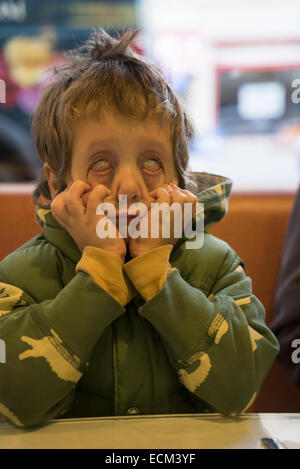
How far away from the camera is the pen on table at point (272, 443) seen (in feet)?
1.74

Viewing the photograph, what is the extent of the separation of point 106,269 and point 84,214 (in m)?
0.08

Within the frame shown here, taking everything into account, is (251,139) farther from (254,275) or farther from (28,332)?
(28,332)

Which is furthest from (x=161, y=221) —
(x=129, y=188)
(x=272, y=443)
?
(x=272, y=443)

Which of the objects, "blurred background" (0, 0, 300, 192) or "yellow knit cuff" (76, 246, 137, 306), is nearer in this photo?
"yellow knit cuff" (76, 246, 137, 306)

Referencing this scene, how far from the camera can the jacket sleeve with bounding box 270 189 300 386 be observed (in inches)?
38.5

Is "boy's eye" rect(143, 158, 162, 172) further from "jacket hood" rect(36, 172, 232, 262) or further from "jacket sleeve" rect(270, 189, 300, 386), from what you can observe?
"jacket sleeve" rect(270, 189, 300, 386)

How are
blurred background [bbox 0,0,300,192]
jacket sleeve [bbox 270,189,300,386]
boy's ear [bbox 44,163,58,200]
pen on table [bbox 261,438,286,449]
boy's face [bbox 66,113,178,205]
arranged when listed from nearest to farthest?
pen on table [bbox 261,438,286,449] < boy's face [bbox 66,113,178,205] < boy's ear [bbox 44,163,58,200] < jacket sleeve [bbox 270,189,300,386] < blurred background [bbox 0,0,300,192]

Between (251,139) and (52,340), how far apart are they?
178 centimetres

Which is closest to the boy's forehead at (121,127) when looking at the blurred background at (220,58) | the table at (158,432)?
the table at (158,432)

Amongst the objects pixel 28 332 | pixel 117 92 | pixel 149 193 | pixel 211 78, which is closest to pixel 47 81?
pixel 117 92

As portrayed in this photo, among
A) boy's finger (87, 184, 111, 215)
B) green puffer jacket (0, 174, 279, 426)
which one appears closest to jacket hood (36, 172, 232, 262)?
green puffer jacket (0, 174, 279, 426)

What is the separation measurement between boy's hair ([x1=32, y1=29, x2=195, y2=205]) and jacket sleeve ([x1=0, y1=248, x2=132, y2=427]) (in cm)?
20

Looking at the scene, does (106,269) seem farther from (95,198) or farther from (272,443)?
(272,443)

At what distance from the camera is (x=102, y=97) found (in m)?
0.65
